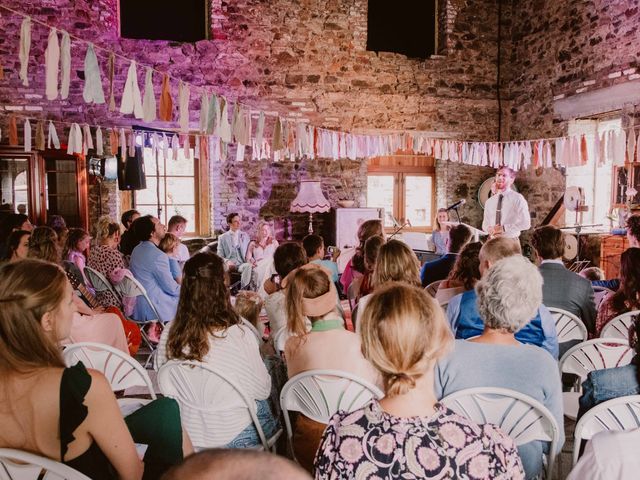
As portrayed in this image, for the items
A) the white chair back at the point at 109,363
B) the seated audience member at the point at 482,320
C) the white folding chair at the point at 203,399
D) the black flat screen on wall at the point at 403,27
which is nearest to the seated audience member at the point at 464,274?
the seated audience member at the point at 482,320

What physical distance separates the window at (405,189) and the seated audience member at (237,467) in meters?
9.19

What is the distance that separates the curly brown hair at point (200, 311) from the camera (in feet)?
7.26

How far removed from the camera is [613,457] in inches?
47.0

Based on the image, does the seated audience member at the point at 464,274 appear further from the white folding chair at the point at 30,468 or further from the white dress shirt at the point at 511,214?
the white dress shirt at the point at 511,214

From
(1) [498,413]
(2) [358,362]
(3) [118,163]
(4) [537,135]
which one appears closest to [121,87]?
(3) [118,163]

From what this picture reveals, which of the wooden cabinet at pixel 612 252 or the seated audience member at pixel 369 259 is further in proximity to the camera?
the wooden cabinet at pixel 612 252

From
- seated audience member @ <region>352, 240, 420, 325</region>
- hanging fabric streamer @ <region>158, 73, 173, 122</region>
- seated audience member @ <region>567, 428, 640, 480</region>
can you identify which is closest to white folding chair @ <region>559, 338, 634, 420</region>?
seated audience member @ <region>352, 240, 420, 325</region>

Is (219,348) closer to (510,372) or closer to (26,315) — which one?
(26,315)

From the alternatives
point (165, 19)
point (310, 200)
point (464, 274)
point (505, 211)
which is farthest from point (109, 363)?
point (165, 19)

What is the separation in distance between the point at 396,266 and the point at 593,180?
20.5ft

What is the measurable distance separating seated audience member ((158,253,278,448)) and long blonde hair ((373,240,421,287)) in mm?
1056

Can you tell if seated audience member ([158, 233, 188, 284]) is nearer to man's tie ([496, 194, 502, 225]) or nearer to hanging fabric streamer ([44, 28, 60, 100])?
hanging fabric streamer ([44, 28, 60, 100])

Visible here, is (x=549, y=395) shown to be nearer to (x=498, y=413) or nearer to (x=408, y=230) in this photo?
(x=498, y=413)

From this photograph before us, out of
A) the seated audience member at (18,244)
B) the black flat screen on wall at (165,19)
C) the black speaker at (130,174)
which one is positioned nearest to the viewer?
the seated audience member at (18,244)
